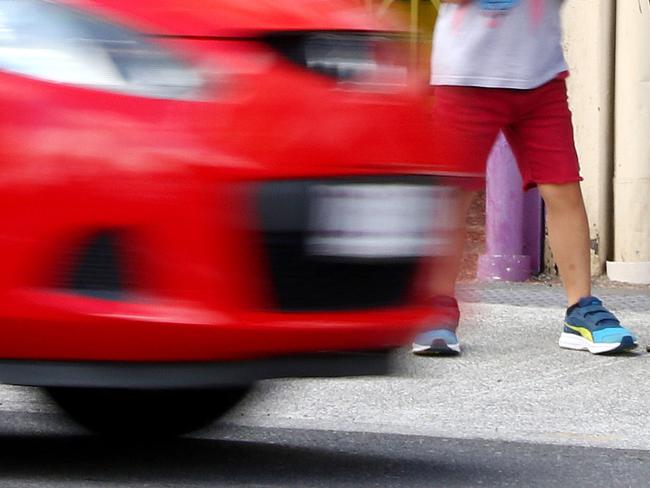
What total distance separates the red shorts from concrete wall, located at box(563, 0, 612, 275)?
1.82 m

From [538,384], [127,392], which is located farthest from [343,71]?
[538,384]

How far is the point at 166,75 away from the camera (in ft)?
12.1

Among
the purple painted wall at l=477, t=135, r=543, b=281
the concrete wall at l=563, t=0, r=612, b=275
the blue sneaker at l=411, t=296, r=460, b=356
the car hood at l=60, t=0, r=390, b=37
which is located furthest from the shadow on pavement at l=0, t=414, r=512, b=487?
the concrete wall at l=563, t=0, r=612, b=275

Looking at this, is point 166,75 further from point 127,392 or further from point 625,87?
point 625,87

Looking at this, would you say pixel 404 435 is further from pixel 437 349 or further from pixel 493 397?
pixel 437 349

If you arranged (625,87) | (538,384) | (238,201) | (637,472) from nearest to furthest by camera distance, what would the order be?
(238,201), (637,472), (538,384), (625,87)

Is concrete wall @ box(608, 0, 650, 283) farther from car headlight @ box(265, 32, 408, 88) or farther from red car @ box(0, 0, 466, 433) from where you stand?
red car @ box(0, 0, 466, 433)

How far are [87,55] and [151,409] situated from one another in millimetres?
1156

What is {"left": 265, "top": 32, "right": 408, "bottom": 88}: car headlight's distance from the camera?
3.78 m

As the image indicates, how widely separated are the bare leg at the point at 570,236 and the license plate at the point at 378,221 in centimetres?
214

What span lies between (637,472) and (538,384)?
1.23 metres

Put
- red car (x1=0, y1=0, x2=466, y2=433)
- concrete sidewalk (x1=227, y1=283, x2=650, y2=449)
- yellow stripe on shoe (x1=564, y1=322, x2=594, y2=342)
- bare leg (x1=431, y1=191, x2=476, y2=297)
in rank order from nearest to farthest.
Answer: red car (x1=0, y1=0, x2=466, y2=433) → bare leg (x1=431, y1=191, x2=476, y2=297) → concrete sidewalk (x1=227, y1=283, x2=650, y2=449) → yellow stripe on shoe (x1=564, y1=322, x2=594, y2=342)

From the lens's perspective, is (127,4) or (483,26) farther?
(483,26)

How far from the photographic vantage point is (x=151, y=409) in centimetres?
458
